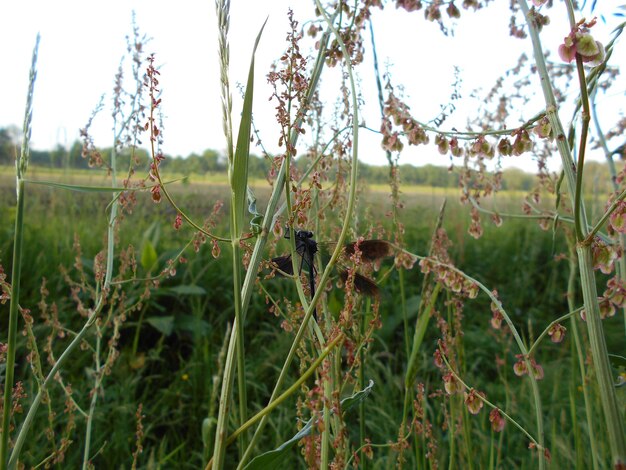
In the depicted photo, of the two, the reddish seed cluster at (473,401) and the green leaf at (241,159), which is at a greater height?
the green leaf at (241,159)

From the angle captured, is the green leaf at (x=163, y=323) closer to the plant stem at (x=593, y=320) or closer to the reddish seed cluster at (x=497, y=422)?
the reddish seed cluster at (x=497, y=422)

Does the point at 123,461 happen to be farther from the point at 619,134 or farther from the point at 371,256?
the point at 619,134

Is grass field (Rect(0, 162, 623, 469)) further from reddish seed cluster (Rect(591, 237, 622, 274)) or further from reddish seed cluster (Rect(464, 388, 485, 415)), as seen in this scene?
reddish seed cluster (Rect(591, 237, 622, 274))

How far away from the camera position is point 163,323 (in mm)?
2914

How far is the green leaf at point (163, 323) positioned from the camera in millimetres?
2864

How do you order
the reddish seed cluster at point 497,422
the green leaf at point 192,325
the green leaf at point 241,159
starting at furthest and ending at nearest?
the green leaf at point 192,325 < the reddish seed cluster at point 497,422 < the green leaf at point 241,159

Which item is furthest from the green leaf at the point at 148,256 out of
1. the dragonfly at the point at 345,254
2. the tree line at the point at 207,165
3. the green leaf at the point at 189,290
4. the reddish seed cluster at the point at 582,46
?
the reddish seed cluster at the point at 582,46

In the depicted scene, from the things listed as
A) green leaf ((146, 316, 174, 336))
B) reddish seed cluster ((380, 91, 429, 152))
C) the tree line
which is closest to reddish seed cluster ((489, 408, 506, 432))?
reddish seed cluster ((380, 91, 429, 152))

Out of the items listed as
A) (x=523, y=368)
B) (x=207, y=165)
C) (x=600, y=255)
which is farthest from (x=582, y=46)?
(x=207, y=165)

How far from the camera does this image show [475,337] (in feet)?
11.5

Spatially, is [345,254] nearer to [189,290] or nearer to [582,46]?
[582,46]

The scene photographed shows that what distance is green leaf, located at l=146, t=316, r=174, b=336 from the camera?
2.86m

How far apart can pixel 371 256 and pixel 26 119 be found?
0.63m

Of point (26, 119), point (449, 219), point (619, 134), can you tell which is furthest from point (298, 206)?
point (449, 219)
